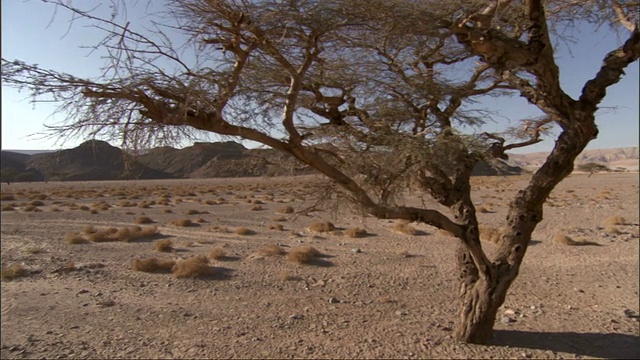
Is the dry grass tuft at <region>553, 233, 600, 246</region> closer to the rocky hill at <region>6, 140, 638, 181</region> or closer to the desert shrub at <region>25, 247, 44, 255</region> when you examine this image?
the rocky hill at <region>6, 140, 638, 181</region>

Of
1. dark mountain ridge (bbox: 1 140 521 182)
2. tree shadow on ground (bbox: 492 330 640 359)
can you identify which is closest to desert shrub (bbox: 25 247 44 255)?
dark mountain ridge (bbox: 1 140 521 182)

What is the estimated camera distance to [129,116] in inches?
140

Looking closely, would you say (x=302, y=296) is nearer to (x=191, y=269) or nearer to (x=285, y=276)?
A: (x=285, y=276)

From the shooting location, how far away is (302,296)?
7785 mm

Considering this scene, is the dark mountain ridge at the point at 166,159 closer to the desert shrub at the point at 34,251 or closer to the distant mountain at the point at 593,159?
the distant mountain at the point at 593,159

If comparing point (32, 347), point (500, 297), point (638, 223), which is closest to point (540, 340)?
point (500, 297)

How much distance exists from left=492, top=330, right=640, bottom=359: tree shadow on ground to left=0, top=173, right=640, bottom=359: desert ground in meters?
0.03

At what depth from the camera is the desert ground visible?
548cm

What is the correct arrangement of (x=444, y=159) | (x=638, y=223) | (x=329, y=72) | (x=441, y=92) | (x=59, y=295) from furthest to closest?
(x=638, y=223), (x=59, y=295), (x=329, y=72), (x=441, y=92), (x=444, y=159)

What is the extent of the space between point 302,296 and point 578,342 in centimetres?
432

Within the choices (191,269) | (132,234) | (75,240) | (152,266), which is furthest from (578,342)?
(75,240)

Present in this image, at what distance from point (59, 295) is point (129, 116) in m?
5.95

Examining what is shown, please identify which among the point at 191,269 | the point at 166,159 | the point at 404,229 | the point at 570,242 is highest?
the point at 166,159

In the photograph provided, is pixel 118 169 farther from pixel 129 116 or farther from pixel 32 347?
pixel 32 347
